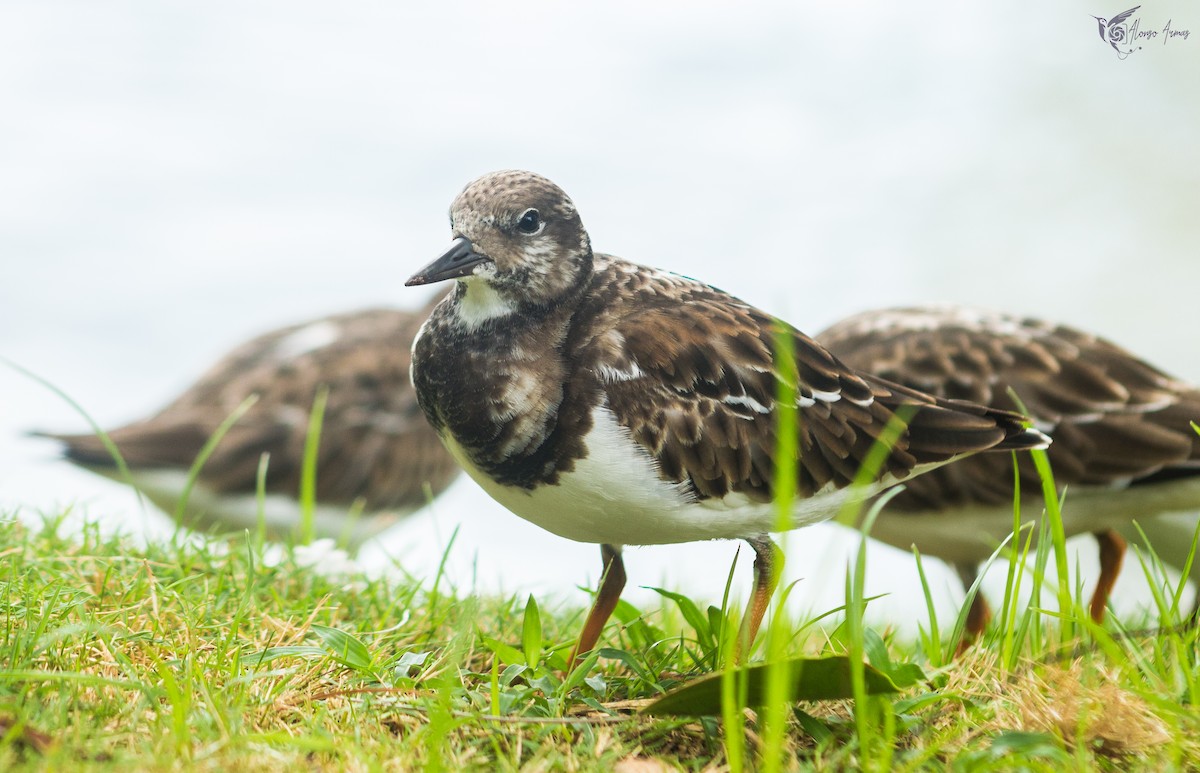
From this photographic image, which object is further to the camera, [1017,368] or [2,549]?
[1017,368]

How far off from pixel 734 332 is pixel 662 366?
334 millimetres

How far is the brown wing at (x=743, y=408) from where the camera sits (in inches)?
133

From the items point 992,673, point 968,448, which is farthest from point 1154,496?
point 992,673

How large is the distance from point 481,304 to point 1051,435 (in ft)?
9.01

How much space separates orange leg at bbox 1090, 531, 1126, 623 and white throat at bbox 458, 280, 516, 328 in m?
3.19

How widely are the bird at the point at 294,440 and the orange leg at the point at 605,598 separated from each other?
3165 millimetres

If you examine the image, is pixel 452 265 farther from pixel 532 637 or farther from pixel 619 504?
pixel 532 637

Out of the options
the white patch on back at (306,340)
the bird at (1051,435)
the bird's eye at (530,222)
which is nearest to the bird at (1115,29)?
the bird at (1051,435)

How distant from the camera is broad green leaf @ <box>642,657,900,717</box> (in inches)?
109

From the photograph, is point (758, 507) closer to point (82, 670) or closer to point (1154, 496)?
point (82, 670)

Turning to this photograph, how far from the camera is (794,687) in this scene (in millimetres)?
2879

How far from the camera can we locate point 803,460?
3613 mm

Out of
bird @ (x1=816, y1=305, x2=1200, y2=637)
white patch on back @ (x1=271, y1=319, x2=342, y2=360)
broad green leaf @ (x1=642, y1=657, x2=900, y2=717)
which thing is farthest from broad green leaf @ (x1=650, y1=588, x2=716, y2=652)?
white patch on back @ (x1=271, y1=319, x2=342, y2=360)

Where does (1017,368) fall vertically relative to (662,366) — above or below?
above
